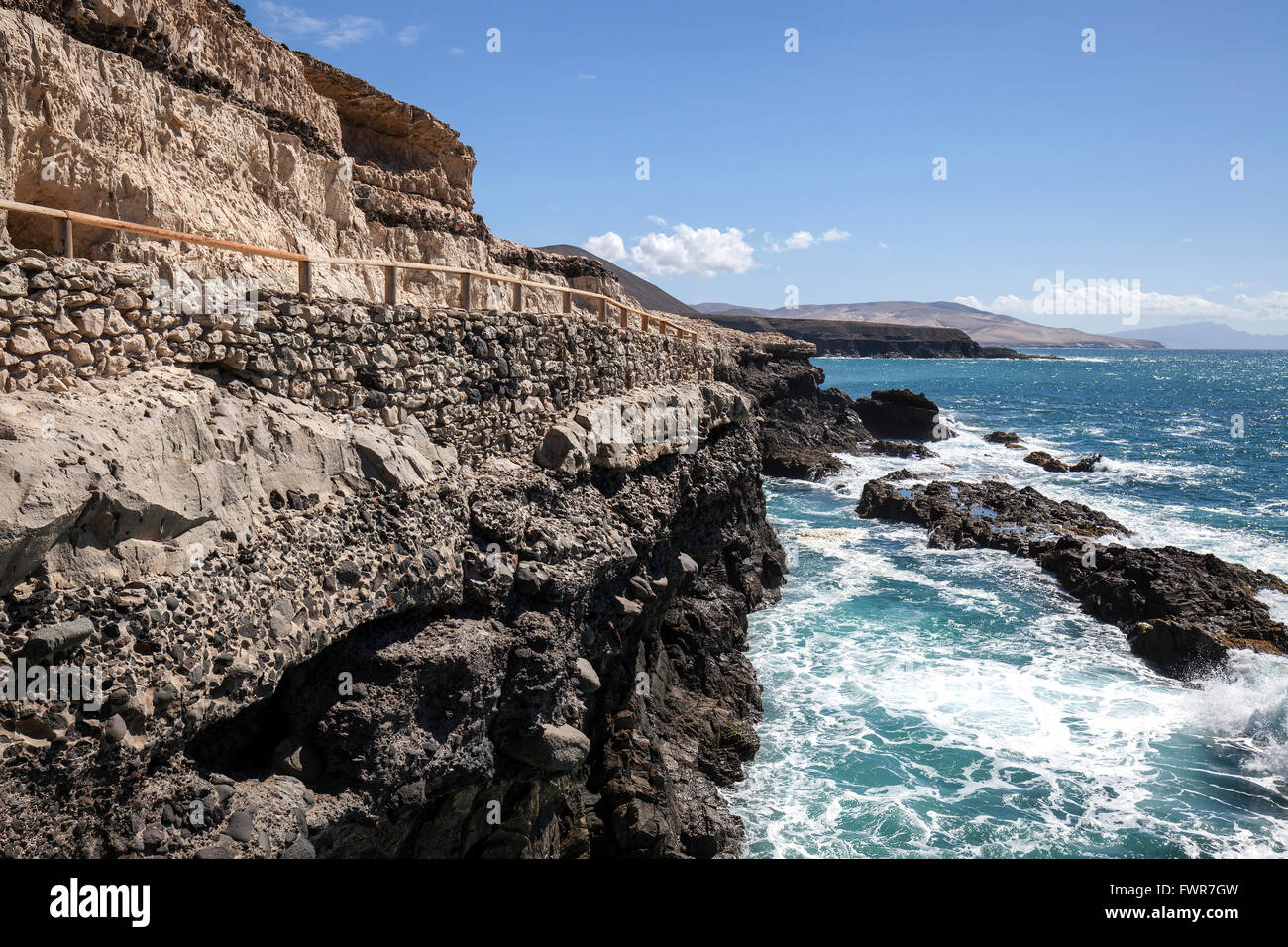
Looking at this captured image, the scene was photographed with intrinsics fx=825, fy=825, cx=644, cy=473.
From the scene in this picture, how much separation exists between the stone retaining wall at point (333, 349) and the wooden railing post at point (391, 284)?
24cm

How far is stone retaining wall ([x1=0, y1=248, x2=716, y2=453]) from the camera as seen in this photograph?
6738mm

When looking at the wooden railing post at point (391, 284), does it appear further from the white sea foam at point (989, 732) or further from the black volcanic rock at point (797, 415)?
the black volcanic rock at point (797, 415)

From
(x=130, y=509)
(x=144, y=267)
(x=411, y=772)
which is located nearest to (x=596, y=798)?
(x=411, y=772)

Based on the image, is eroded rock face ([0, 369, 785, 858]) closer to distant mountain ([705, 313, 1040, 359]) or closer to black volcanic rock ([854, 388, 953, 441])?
black volcanic rock ([854, 388, 953, 441])

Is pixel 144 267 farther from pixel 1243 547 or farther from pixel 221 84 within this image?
pixel 1243 547

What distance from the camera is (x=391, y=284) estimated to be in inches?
399

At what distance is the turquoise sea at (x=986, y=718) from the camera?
14.4 m

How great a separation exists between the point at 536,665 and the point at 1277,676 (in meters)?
19.0

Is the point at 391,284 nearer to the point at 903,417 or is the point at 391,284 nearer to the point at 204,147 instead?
the point at 204,147

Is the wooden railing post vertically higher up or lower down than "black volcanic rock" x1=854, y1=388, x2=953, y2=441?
higher up

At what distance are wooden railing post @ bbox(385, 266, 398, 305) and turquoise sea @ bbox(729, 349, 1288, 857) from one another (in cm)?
1038

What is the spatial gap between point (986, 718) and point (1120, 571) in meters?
10.7

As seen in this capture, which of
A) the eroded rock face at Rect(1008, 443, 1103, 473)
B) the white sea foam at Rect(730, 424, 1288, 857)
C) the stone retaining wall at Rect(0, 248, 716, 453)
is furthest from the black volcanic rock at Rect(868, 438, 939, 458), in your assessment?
the stone retaining wall at Rect(0, 248, 716, 453)

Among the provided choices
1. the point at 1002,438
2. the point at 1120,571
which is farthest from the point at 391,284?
the point at 1002,438
